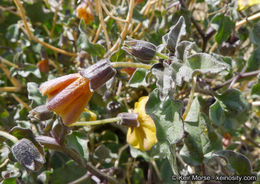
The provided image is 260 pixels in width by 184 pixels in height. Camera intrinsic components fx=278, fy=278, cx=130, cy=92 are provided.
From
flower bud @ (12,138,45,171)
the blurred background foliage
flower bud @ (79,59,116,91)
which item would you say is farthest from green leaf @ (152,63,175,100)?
flower bud @ (12,138,45,171)

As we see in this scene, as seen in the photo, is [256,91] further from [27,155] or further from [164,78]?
[27,155]

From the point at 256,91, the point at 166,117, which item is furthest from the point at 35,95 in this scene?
the point at 256,91

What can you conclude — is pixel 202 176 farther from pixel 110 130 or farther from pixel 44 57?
pixel 44 57

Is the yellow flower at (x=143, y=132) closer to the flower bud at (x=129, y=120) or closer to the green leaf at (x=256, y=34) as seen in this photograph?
the flower bud at (x=129, y=120)

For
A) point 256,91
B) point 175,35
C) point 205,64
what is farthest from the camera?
point 256,91

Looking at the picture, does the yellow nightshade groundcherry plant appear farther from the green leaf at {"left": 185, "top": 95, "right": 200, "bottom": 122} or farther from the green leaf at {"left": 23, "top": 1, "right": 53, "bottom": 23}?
the green leaf at {"left": 23, "top": 1, "right": 53, "bottom": 23}

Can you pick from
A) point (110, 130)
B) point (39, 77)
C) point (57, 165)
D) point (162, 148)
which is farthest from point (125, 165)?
point (162, 148)
